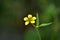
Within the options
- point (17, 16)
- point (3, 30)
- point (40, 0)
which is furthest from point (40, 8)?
point (3, 30)

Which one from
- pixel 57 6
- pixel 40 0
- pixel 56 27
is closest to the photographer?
pixel 56 27

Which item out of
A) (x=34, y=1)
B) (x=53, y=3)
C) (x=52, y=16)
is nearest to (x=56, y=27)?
(x=52, y=16)

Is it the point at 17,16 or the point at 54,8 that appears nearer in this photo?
the point at 54,8

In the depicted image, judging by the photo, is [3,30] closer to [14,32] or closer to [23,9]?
[14,32]

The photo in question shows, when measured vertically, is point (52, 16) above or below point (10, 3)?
below

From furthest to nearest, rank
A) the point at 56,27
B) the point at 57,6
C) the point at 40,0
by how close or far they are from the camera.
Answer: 1. the point at 40,0
2. the point at 57,6
3. the point at 56,27

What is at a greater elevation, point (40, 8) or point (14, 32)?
point (40, 8)

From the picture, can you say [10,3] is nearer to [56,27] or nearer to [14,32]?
[14,32]

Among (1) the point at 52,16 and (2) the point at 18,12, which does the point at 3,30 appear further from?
(1) the point at 52,16

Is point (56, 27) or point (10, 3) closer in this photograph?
point (56, 27)
